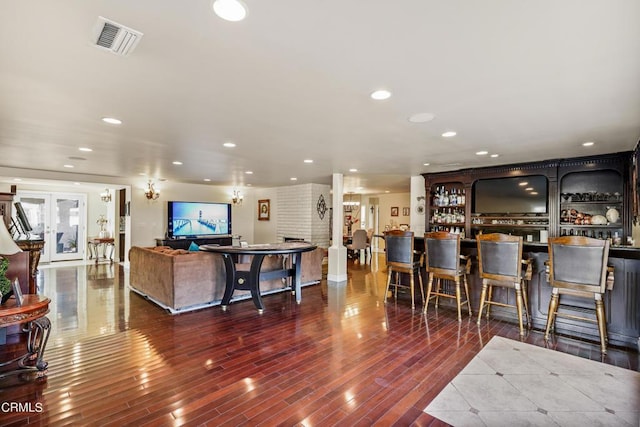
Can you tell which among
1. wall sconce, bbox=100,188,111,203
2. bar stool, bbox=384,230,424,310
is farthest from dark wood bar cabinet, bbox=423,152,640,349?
wall sconce, bbox=100,188,111,203

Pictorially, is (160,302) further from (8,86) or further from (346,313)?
(8,86)

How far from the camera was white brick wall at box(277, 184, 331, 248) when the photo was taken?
8.47m

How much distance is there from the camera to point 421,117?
111 inches

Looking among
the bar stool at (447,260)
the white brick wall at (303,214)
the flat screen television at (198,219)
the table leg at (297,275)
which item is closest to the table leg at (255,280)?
the table leg at (297,275)

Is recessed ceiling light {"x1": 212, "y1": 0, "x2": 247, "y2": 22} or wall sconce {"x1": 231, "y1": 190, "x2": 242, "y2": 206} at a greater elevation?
recessed ceiling light {"x1": 212, "y1": 0, "x2": 247, "y2": 22}

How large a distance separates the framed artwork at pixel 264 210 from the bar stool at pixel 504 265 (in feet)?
22.5

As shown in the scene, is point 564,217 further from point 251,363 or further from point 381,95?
point 251,363

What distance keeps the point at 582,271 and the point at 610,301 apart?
2.00 feet

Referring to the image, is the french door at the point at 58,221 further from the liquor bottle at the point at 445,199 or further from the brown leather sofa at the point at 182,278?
the liquor bottle at the point at 445,199

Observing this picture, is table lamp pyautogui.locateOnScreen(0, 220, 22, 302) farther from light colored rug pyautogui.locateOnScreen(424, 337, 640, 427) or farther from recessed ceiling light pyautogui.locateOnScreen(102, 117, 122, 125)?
light colored rug pyautogui.locateOnScreen(424, 337, 640, 427)

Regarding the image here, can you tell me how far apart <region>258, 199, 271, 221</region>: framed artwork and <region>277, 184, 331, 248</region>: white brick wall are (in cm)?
53

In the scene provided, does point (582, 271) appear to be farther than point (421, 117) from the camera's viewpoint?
Yes

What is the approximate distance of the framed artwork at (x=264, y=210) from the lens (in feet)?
31.7

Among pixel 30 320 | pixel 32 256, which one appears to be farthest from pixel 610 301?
pixel 32 256
